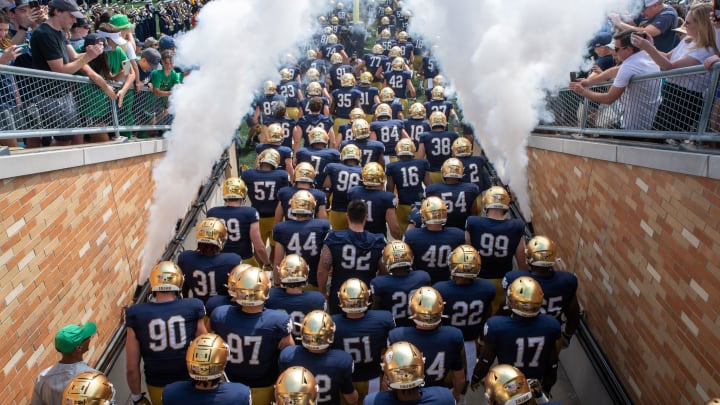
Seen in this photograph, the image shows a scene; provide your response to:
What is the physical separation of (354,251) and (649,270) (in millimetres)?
2749

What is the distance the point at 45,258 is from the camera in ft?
15.9

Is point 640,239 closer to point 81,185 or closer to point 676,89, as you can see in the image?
point 676,89

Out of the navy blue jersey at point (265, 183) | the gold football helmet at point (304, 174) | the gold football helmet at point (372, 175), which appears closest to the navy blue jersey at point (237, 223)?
the gold football helmet at point (304, 174)

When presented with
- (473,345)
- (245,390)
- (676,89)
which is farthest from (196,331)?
(676,89)

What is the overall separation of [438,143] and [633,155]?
419cm

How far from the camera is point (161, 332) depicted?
4723mm

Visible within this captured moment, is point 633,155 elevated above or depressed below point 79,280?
above

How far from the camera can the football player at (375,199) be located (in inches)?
280

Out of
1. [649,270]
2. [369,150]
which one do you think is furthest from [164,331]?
[369,150]

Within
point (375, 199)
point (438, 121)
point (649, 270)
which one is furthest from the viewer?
point (438, 121)

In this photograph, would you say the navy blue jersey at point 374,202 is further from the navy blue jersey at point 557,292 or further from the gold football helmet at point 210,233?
the navy blue jersey at point 557,292

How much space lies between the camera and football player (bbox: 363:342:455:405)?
3791 mm

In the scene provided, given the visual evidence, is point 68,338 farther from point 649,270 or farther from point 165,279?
point 649,270

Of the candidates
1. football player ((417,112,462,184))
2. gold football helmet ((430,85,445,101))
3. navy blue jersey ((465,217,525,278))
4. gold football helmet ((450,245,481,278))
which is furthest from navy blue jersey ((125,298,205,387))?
gold football helmet ((430,85,445,101))
